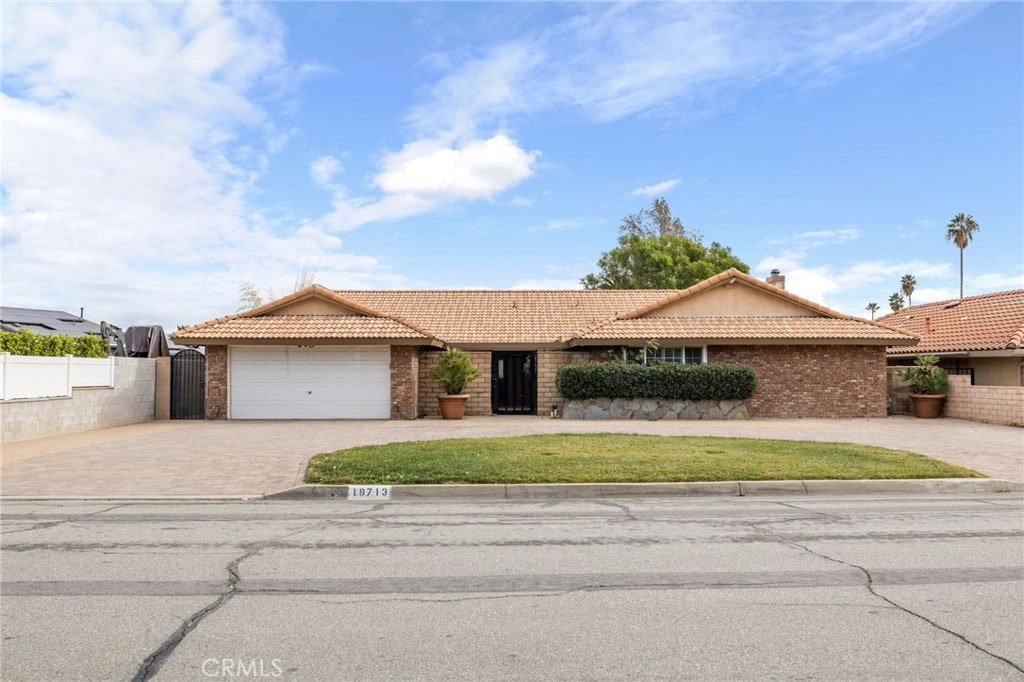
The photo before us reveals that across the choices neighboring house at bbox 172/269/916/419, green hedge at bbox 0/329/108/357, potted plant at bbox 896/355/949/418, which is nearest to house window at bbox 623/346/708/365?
neighboring house at bbox 172/269/916/419

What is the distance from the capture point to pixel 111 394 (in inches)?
766

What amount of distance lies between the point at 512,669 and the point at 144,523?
552 centimetres

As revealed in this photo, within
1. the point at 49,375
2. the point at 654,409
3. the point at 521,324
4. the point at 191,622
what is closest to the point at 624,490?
the point at 191,622

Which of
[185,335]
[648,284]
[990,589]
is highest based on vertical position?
[648,284]

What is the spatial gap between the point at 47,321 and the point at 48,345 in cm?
1808

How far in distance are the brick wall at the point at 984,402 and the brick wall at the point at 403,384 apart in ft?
53.1

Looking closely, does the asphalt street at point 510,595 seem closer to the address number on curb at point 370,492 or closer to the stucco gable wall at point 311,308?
the address number on curb at point 370,492

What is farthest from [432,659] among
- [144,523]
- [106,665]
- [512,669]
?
[144,523]

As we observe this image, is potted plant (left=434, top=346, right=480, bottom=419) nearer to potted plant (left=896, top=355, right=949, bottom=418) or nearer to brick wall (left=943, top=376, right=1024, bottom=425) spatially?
potted plant (left=896, top=355, right=949, bottom=418)

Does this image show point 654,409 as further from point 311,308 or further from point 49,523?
point 49,523

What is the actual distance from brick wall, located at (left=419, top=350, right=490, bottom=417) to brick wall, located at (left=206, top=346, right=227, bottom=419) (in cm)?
583

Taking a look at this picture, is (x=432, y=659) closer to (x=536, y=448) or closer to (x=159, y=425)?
(x=536, y=448)

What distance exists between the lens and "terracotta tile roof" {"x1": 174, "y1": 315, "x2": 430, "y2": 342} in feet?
69.3

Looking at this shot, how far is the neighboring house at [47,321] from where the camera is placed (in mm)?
30312
